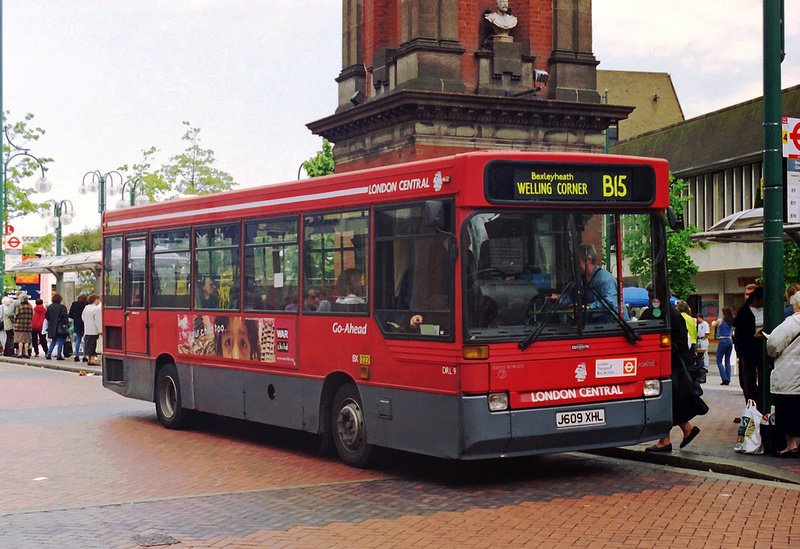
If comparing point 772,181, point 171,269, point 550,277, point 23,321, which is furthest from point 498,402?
point 23,321

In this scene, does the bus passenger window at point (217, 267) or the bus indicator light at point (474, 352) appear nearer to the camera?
the bus indicator light at point (474, 352)

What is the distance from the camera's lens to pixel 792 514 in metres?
8.38

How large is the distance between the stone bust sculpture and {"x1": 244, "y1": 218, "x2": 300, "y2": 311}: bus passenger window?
54.6 feet

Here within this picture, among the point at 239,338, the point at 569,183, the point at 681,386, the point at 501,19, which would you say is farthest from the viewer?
the point at 501,19

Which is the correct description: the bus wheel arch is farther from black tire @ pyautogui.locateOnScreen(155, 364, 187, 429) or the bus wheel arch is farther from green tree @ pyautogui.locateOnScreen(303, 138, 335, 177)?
green tree @ pyautogui.locateOnScreen(303, 138, 335, 177)

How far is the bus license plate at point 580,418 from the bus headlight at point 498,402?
1.82 feet

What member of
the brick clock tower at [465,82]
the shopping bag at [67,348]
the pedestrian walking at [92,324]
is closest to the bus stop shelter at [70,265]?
the shopping bag at [67,348]

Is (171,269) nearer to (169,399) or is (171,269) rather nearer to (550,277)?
(169,399)

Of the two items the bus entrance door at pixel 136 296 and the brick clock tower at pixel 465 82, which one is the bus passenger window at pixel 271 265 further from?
the brick clock tower at pixel 465 82

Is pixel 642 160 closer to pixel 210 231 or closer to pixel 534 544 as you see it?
pixel 534 544

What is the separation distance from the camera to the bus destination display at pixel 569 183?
9711 millimetres

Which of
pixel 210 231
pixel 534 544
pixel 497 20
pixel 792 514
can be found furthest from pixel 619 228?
pixel 497 20

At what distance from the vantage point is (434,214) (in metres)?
9.47

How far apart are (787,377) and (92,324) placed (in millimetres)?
20171
